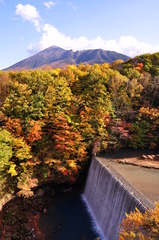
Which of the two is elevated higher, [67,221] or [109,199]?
[109,199]

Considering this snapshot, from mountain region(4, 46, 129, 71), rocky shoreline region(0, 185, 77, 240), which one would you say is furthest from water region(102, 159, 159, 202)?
mountain region(4, 46, 129, 71)

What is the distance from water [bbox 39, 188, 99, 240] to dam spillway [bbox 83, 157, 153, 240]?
104 cm

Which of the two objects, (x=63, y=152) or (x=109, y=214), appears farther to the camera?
(x=63, y=152)

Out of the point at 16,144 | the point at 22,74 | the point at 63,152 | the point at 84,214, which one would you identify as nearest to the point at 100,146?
the point at 63,152

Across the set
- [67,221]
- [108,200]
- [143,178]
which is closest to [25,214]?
[67,221]

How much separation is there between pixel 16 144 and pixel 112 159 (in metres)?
13.0

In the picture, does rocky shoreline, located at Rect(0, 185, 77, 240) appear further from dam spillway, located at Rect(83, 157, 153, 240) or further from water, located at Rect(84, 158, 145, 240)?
water, located at Rect(84, 158, 145, 240)

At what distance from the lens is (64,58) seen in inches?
5172

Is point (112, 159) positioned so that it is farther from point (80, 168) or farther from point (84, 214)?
point (84, 214)

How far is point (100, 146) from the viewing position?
3031 centimetres

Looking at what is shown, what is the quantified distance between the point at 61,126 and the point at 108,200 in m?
11.1

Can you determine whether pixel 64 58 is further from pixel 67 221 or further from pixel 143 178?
pixel 67 221

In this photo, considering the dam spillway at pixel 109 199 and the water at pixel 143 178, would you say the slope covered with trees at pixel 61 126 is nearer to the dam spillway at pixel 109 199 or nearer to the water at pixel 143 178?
the dam spillway at pixel 109 199

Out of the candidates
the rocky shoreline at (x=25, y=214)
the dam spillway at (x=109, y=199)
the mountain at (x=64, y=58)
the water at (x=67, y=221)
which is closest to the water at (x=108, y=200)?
the dam spillway at (x=109, y=199)
